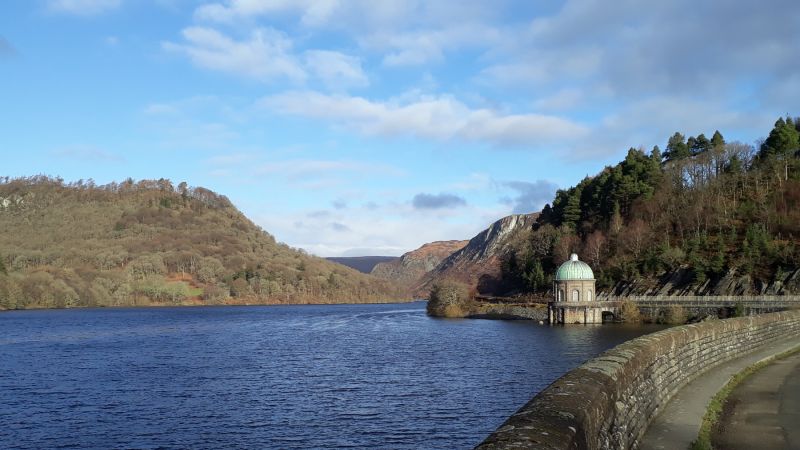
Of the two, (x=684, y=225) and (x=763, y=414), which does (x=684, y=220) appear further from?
(x=763, y=414)

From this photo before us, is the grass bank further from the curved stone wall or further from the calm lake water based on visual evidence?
the calm lake water

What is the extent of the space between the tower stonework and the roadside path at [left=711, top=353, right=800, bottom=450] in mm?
81420

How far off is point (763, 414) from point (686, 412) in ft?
8.42

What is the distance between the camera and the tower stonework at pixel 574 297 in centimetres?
10719

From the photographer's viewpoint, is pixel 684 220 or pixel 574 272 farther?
pixel 684 220

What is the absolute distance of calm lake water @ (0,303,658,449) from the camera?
3153 centimetres

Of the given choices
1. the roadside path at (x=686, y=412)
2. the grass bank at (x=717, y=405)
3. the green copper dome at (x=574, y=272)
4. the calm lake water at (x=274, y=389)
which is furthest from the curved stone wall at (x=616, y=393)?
the green copper dome at (x=574, y=272)

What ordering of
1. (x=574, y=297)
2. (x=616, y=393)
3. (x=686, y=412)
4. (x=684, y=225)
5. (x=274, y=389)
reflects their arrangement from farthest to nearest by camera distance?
1. (x=684, y=225)
2. (x=574, y=297)
3. (x=274, y=389)
4. (x=686, y=412)
5. (x=616, y=393)

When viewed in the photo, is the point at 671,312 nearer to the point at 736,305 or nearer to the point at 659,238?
the point at 736,305

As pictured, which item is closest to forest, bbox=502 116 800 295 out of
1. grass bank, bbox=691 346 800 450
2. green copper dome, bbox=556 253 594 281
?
green copper dome, bbox=556 253 594 281

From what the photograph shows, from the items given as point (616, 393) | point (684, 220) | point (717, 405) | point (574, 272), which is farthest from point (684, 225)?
point (616, 393)

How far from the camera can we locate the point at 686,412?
19.2m

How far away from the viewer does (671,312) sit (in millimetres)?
95250

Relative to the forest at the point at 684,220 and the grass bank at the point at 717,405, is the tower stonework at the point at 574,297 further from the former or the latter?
the grass bank at the point at 717,405
